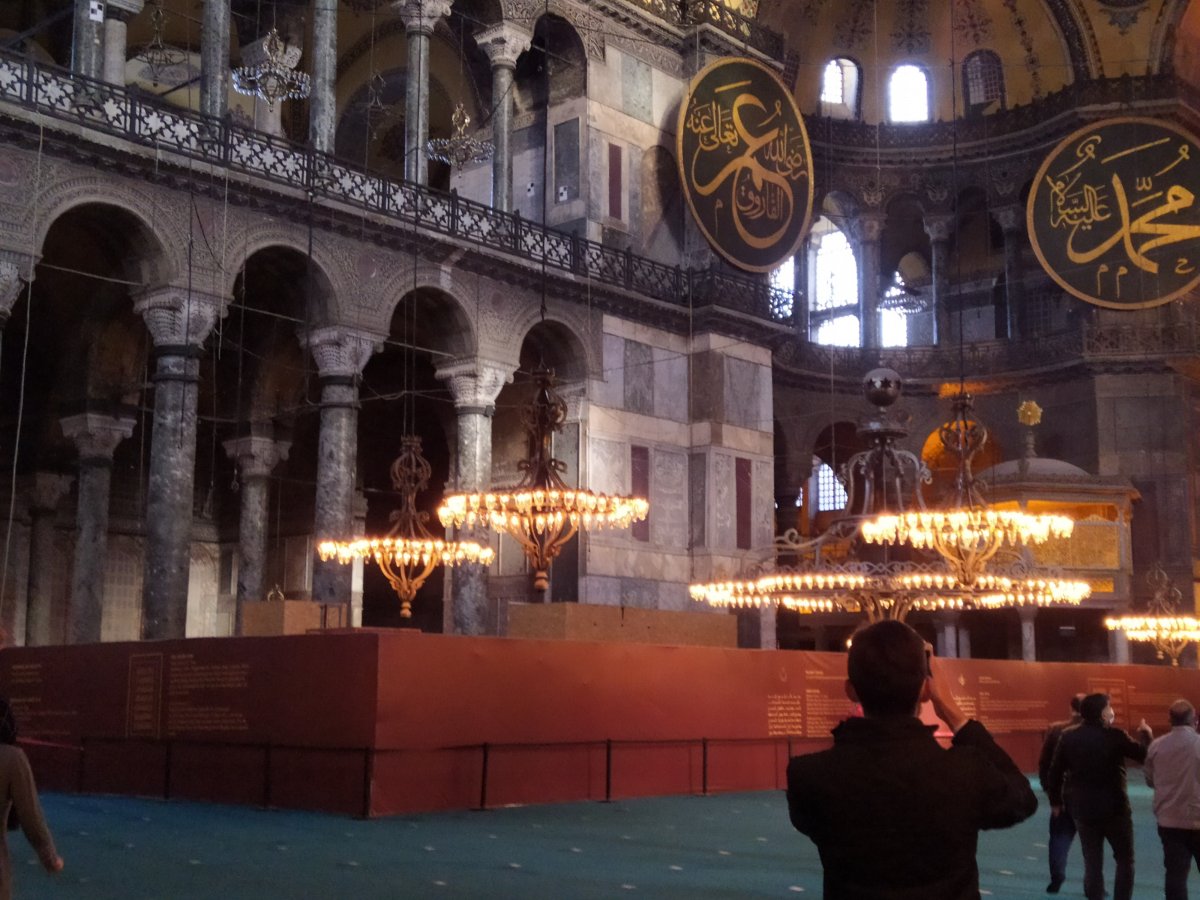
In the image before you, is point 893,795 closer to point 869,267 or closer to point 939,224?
point 869,267

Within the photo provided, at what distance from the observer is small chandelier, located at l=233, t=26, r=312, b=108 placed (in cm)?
1412

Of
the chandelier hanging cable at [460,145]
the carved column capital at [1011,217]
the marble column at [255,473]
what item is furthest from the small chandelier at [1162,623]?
the marble column at [255,473]

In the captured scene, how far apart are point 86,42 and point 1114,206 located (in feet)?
40.9

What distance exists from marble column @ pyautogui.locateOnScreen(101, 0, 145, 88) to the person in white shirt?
39.3 ft

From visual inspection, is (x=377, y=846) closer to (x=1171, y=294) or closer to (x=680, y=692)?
(x=680, y=692)

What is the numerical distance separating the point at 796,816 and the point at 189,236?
39.8ft

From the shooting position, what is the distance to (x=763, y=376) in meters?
19.2

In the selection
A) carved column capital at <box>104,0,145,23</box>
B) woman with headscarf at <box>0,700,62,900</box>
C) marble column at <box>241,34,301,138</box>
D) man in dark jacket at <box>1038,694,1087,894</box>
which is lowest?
man in dark jacket at <box>1038,694,1087,894</box>

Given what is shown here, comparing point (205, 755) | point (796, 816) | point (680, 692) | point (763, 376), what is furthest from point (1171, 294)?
point (796, 816)

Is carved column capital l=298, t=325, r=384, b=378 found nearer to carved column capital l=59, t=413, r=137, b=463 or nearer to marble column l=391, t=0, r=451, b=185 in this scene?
marble column l=391, t=0, r=451, b=185

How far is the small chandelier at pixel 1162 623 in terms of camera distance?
63.2 feet

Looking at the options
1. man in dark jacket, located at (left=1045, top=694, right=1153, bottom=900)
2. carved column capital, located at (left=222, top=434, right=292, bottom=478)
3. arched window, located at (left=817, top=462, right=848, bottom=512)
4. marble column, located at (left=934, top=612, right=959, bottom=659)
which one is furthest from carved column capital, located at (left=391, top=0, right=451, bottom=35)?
arched window, located at (left=817, top=462, right=848, bottom=512)

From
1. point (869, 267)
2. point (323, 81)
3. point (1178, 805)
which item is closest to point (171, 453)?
point (323, 81)

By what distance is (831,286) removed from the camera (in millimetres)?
28156
